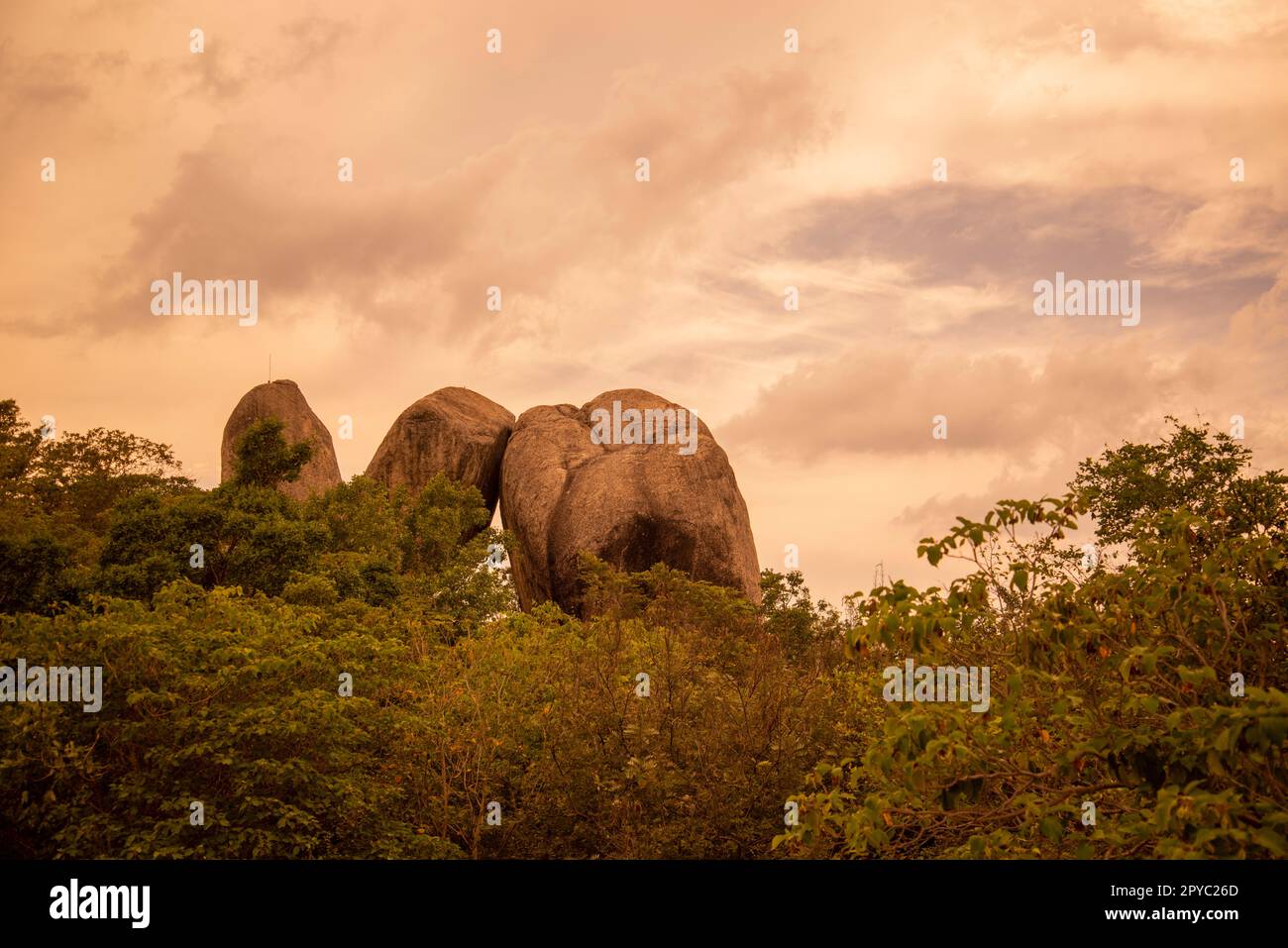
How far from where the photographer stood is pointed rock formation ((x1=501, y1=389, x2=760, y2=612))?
1012 inches

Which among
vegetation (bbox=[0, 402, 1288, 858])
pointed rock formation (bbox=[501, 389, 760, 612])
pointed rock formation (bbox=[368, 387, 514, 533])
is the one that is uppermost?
pointed rock formation (bbox=[368, 387, 514, 533])

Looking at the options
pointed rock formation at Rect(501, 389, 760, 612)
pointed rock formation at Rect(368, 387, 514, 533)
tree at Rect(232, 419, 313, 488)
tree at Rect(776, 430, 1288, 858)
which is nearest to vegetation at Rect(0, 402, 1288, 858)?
tree at Rect(776, 430, 1288, 858)

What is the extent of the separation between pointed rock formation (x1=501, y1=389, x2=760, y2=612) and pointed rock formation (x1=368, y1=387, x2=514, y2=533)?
1128 mm

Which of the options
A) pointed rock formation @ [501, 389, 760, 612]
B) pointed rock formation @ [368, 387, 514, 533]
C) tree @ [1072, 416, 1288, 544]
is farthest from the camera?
pointed rock formation @ [368, 387, 514, 533]

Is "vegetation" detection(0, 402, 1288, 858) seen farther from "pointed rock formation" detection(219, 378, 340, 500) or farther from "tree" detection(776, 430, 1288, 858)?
"pointed rock formation" detection(219, 378, 340, 500)

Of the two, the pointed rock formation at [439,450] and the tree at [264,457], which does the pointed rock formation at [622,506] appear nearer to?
the pointed rock formation at [439,450]

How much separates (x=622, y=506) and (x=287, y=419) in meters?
10.5

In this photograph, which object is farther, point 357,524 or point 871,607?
point 357,524

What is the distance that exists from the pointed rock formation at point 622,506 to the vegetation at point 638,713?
8965 mm
